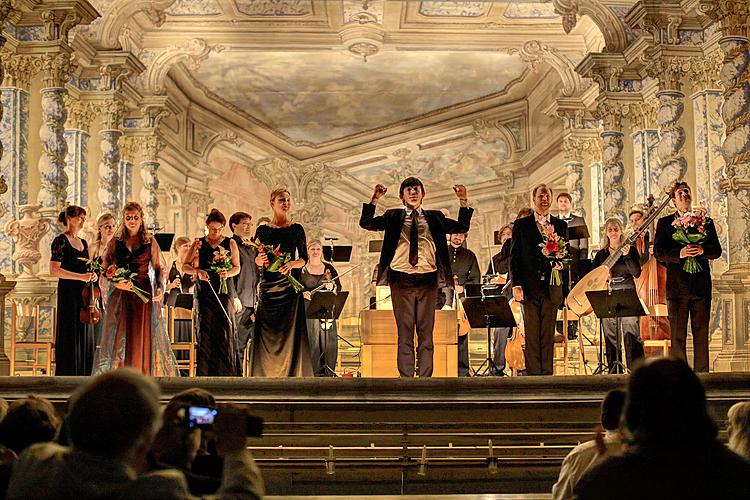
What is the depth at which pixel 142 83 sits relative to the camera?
19.5 meters

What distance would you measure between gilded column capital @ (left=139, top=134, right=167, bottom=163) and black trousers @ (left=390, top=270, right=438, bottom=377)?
11852 millimetres

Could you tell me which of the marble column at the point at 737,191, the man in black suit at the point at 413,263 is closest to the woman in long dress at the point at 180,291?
the man in black suit at the point at 413,263

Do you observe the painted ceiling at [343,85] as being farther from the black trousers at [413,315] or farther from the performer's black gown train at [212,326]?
the black trousers at [413,315]

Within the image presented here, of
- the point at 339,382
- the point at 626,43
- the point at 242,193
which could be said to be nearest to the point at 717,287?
the point at 339,382

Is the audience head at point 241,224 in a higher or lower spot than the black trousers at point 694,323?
higher

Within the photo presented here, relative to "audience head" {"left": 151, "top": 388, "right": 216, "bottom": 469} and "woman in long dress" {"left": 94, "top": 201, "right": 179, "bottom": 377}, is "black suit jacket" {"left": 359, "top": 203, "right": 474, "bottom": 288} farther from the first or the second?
"audience head" {"left": 151, "top": 388, "right": 216, "bottom": 469}

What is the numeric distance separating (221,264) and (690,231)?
3819 millimetres

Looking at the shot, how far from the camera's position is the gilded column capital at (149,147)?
63.6ft

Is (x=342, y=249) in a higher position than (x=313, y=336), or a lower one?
higher

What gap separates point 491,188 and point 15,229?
43.5 ft

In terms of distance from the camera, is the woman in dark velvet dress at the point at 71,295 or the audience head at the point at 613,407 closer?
the audience head at the point at 613,407

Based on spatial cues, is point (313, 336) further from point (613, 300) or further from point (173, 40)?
point (173, 40)

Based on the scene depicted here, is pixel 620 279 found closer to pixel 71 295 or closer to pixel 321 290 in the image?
pixel 321 290

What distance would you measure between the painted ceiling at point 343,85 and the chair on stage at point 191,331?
30.0 feet
